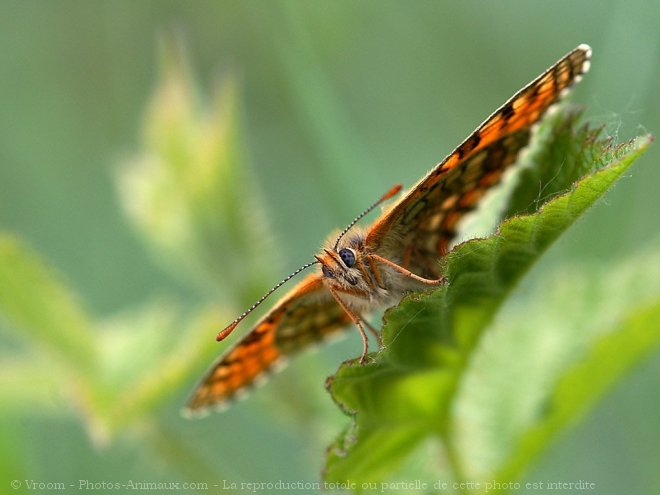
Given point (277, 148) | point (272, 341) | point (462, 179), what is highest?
point (277, 148)

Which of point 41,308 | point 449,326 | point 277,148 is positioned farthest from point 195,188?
point 277,148

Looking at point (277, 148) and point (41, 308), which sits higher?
point (277, 148)

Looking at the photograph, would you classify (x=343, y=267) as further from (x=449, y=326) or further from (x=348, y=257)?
(x=449, y=326)

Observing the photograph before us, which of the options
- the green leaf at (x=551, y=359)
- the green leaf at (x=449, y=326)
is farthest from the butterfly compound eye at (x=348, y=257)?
the green leaf at (x=551, y=359)

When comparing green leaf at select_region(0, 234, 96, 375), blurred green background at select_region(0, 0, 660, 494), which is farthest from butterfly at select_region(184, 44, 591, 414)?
green leaf at select_region(0, 234, 96, 375)

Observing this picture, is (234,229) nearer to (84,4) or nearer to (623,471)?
(623,471)
